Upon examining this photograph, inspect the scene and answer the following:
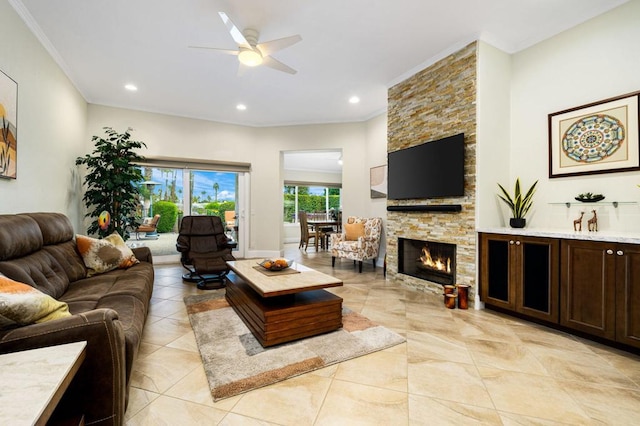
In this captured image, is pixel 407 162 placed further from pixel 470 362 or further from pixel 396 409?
pixel 396 409

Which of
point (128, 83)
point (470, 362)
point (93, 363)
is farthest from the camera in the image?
point (128, 83)

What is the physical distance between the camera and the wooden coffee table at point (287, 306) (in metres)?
2.22

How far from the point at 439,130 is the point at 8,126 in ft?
14.4

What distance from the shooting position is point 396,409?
1.58 metres

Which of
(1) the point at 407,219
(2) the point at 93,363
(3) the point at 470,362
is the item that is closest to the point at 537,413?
(3) the point at 470,362

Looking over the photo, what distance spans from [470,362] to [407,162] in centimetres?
264

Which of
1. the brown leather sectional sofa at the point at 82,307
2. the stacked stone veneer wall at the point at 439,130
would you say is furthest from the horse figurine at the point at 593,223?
the brown leather sectional sofa at the point at 82,307

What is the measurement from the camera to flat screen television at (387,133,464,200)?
333 cm

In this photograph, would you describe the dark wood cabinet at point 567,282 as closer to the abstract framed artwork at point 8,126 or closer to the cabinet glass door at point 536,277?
the cabinet glass door at point 536,277

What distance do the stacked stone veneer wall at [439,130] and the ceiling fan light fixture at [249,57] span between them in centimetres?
218

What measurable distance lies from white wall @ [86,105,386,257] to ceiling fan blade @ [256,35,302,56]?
296 centimetres

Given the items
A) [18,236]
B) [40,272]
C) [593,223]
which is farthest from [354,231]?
[18,236]

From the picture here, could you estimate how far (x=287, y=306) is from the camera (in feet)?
7.61

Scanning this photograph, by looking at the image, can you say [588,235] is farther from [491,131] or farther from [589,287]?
[491,131]
